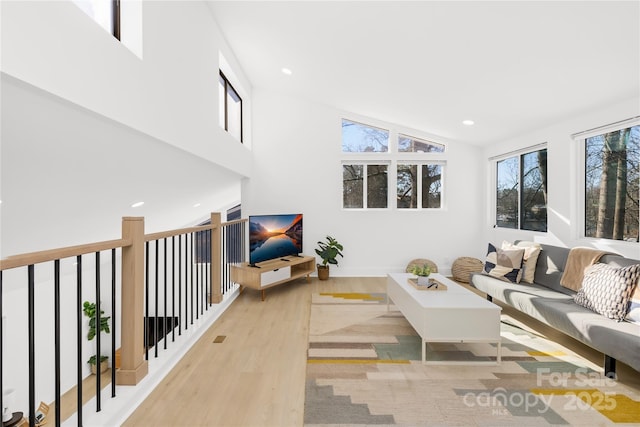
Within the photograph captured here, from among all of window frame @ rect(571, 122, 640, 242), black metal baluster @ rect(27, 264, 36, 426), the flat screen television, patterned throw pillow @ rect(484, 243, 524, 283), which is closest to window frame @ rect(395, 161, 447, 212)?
patterned throw pillow @ rect(484, 243, 524, 283)

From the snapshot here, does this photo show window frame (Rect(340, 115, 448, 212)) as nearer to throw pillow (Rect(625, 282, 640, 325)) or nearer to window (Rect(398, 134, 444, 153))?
window (Rect(398, 134, 444, 153))

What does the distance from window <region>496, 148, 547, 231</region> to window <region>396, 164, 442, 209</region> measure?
0.96 m

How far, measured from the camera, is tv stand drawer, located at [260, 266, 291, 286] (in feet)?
13.4

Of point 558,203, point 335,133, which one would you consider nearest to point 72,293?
point 335,133

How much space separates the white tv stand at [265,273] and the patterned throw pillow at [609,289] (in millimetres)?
3230

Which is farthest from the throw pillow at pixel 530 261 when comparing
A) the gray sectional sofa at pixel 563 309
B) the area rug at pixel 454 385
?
the area rug at pixel 454 385

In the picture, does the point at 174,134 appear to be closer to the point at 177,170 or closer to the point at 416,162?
the point at 177,170

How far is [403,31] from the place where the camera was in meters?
2.82

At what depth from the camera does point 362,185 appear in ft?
18.2

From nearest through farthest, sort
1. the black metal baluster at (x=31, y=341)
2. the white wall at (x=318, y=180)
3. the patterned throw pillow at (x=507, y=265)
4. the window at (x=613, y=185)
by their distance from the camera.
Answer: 1. the black metal baluster at (x=31, y=341)
2. the window at (x=613, y=185)
3. the patterned throw pillow at (x=507, y=265)
4. the white wall at (x=318, y=180)

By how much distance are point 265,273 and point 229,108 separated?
243 centimetres

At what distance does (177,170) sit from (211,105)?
31.4 inches

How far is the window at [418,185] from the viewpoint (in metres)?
5.55

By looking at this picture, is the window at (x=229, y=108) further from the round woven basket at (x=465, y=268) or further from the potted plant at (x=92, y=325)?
the round woven basket at (x=465, y=268)
